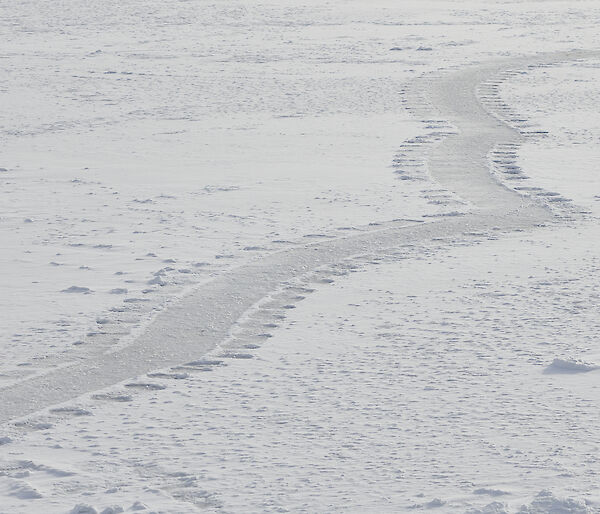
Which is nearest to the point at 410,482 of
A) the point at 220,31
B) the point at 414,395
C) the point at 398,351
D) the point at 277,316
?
the point at 414,395

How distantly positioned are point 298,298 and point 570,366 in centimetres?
163

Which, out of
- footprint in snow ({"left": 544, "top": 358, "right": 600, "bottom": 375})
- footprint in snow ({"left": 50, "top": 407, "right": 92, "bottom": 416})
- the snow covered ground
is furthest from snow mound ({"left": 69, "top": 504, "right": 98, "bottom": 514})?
footprint in snow ({"left": 544, "top": 358, "right": 600, "bottom": 375})

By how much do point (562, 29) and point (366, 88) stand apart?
7.69 metres

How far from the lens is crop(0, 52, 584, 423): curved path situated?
496cm

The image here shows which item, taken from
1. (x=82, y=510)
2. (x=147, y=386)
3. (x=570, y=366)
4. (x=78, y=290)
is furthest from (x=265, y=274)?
(x=82, y=510)

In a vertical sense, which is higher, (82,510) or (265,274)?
(265,274)

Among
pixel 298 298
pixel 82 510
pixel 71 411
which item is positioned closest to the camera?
pixel 82 510

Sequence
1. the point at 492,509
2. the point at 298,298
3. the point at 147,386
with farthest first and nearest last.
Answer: the point at 298,298, the point at 147,386, the point at 492,509

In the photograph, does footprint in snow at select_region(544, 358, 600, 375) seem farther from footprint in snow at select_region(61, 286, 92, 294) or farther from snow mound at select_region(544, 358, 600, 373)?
footprint in snow at select_region(61, 286, 92, 294)

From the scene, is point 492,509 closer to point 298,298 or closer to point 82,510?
point 82,510

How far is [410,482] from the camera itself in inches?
155

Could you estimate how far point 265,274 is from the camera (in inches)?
257

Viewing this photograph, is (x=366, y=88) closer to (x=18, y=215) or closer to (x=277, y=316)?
(x=18, y=215)

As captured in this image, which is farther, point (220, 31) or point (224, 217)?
point (220, 31)
